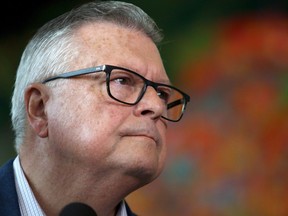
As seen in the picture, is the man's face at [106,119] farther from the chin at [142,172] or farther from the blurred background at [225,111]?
the blurred background at [225,111]

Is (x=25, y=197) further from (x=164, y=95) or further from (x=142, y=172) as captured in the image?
(x=164, y=95)

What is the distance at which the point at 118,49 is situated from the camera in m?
1.20

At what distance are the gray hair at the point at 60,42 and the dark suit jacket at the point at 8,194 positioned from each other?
10 cm

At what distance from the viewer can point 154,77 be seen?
3.99 ft

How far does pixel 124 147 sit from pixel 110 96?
11 cm

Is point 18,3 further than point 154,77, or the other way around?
point 18,3

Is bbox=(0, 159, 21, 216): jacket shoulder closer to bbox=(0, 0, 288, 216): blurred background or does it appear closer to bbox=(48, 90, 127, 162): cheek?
bbox=(48, 90, 127, 162): cheek

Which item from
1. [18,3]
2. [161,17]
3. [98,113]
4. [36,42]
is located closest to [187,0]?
[161,17]

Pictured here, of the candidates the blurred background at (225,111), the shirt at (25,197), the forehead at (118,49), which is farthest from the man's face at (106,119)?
the blurred background at (225,111)

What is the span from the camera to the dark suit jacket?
3.79ft

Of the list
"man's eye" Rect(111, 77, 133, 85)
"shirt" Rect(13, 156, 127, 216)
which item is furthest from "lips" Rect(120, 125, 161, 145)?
"shirt" Rect(13, 156, 127, 216)

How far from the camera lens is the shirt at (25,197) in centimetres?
121

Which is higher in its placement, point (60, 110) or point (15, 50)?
point (60, 110)

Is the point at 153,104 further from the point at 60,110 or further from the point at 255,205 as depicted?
the point at 255,205
